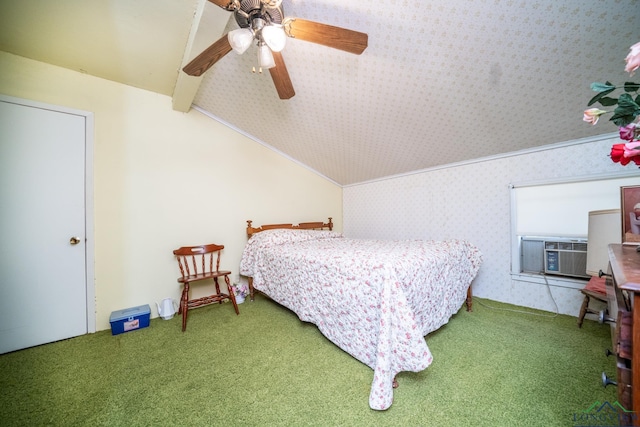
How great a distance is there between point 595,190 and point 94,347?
16.1ft

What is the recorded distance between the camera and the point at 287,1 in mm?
1732

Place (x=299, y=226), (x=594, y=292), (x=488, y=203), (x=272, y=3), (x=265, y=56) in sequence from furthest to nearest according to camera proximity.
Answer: (x=299, y=226) < (x=488, y=203) < (x=594, y=292) < (x=265, y=56) < (x=272, y=3)

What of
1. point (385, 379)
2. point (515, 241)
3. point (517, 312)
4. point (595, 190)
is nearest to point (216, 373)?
point (385, 379)

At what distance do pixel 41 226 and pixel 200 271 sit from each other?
145 centimetres

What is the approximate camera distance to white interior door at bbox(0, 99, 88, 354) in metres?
2.04

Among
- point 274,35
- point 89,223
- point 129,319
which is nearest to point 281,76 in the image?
point 274,35

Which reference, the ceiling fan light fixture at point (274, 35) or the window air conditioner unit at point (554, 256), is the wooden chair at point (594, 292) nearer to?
the window air conditioner unit at point (554, 256)

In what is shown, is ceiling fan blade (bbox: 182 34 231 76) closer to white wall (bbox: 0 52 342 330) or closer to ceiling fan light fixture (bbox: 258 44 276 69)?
ceiling fan light fixture (bbox: 258 44 276 69)

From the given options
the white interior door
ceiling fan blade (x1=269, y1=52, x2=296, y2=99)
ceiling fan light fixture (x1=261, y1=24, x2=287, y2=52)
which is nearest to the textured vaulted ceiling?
ceiling fan blade (x1=269, y1=52, x2=296, y2=99)

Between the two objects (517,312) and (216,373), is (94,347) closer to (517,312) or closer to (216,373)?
(216,373)

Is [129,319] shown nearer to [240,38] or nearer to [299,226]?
[299,226]

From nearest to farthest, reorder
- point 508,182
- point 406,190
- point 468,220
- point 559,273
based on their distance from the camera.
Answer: point 559,273 < point 508,182 < point 468,220 < point 406,190

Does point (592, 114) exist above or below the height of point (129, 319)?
above

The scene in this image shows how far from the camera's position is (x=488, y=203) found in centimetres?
289
